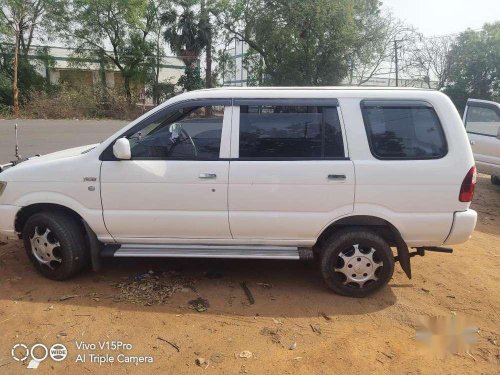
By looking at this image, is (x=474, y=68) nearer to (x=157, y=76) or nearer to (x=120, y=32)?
(x=157, y=76)

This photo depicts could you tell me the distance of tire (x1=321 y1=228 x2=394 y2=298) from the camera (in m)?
3.59

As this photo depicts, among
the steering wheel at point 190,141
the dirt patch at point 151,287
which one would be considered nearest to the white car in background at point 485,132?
the steering wheel at point 190,141

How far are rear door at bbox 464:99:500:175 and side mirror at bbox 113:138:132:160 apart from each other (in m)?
6.93

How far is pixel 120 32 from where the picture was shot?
2820 cm

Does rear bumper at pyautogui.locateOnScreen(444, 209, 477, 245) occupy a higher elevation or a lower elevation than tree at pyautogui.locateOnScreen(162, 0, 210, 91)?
lower

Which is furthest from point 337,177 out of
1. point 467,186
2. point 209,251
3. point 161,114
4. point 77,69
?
point 77,69

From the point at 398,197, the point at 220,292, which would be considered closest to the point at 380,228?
the point at 398,197

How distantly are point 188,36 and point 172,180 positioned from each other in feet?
88.3

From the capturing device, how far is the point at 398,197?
345 centimetres

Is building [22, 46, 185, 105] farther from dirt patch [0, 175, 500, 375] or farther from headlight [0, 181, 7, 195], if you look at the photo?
dirt patch [0, 175, 500, 375]

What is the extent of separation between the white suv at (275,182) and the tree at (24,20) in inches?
938

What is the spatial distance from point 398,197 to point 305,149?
36.7 inches

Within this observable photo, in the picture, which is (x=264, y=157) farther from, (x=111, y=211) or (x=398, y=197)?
(x=111, y=211)

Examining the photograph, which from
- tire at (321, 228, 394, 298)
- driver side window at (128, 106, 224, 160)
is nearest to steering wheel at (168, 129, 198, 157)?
driver side window at (128, 106, 224, 160)
